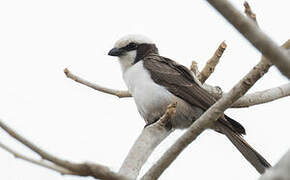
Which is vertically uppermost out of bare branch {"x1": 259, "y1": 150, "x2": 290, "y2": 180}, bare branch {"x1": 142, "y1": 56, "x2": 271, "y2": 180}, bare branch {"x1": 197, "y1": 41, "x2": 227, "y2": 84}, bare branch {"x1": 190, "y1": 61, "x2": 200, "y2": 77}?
bare branch {"x1": 259, "y1": 150, "x2": 290, "y2": 180}

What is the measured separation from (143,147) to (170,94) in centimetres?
220

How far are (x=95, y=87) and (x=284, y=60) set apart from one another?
14.7 ft

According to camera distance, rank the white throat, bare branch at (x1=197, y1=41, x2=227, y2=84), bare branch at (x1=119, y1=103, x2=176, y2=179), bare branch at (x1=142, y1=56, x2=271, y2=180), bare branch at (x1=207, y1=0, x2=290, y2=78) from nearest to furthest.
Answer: bare branch at (x1=207, y1=0, x2=290, y2=78), bare branch at (x1=142, y1=56, x2=271, y2=180), bare branch at (x1=119, y1=103, x2=176, y2=179), bare branch at (x1=197, y1=41, x2=227, y2=84), the white throat

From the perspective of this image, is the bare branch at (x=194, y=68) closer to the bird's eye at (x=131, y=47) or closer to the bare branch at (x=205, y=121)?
the bird's eye at (x=131, y=47)

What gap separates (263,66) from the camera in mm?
3127

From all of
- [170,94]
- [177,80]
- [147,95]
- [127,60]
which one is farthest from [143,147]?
[127,60]

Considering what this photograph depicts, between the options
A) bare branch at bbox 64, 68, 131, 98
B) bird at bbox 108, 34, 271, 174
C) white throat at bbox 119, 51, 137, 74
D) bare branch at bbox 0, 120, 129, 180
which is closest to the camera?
bare branch at bbox 0, 120, 129, 180

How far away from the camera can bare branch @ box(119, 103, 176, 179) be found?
3.73 metres

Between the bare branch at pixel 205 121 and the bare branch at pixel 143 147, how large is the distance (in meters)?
0.50

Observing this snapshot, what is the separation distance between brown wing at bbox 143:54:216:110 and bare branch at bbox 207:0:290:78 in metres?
3.93

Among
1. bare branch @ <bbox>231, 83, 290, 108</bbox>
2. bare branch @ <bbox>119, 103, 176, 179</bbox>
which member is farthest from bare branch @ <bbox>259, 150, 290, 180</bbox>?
bare branch @ <bbox>231, 83, 290, 108</bbox>

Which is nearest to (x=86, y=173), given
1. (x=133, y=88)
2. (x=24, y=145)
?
(x=24, y=145)

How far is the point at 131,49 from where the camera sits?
7258mm

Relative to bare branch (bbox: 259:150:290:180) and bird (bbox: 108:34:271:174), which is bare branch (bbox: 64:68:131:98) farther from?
bare branch (bbox: 259:150:290:180)
